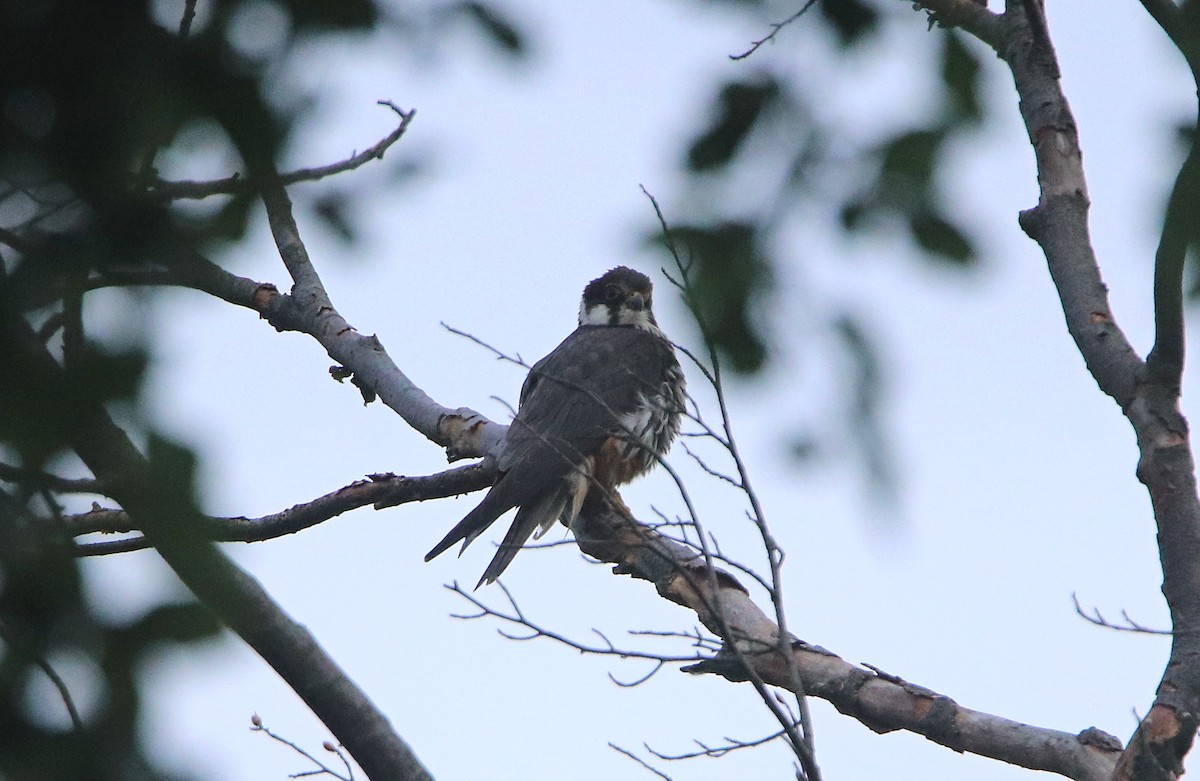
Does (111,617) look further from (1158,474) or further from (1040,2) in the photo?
(1040,2)

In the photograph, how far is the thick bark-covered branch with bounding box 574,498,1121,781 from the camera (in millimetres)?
2723

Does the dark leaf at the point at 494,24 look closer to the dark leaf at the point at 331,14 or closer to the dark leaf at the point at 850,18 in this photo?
the dark leaf at the point at 331,14

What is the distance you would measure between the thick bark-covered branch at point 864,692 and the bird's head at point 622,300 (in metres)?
2.36

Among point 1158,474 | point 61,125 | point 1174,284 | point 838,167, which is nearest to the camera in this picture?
point 61,125

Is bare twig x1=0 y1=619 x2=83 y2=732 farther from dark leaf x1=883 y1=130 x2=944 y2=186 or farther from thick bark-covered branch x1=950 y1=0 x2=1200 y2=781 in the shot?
thick bark-covered branch x1=950 y1=0 x2=1200 y2=781

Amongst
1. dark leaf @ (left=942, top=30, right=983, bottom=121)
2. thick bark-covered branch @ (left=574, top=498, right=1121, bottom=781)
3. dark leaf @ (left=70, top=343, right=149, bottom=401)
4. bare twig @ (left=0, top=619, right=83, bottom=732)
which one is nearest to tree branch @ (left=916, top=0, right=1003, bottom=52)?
dark leaf @ (left=942, top=30, right=983, bottom=121)

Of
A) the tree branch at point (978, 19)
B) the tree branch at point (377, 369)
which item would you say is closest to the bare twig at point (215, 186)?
the tree branch at point (978, 19)

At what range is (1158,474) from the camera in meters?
2.69

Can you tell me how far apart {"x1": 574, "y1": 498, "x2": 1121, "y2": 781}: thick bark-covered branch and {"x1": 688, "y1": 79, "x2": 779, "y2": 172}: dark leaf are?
1.17m

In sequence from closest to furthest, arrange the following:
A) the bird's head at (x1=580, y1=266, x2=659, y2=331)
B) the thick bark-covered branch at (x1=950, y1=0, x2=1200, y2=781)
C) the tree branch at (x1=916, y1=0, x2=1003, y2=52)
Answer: the tree branch at (x1=916, y1=0, x2=1003, y2=52), the thick bark-covered branch at (x1=950, y1=0, x2=1200, y2=781), the bird's head at (x1=580, y1=266, x2=659, y2=331)

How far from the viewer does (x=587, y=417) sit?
465cm

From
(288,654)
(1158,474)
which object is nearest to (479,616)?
(288,654)

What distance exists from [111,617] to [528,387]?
4178 millimetres

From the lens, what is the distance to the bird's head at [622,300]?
230 inches
